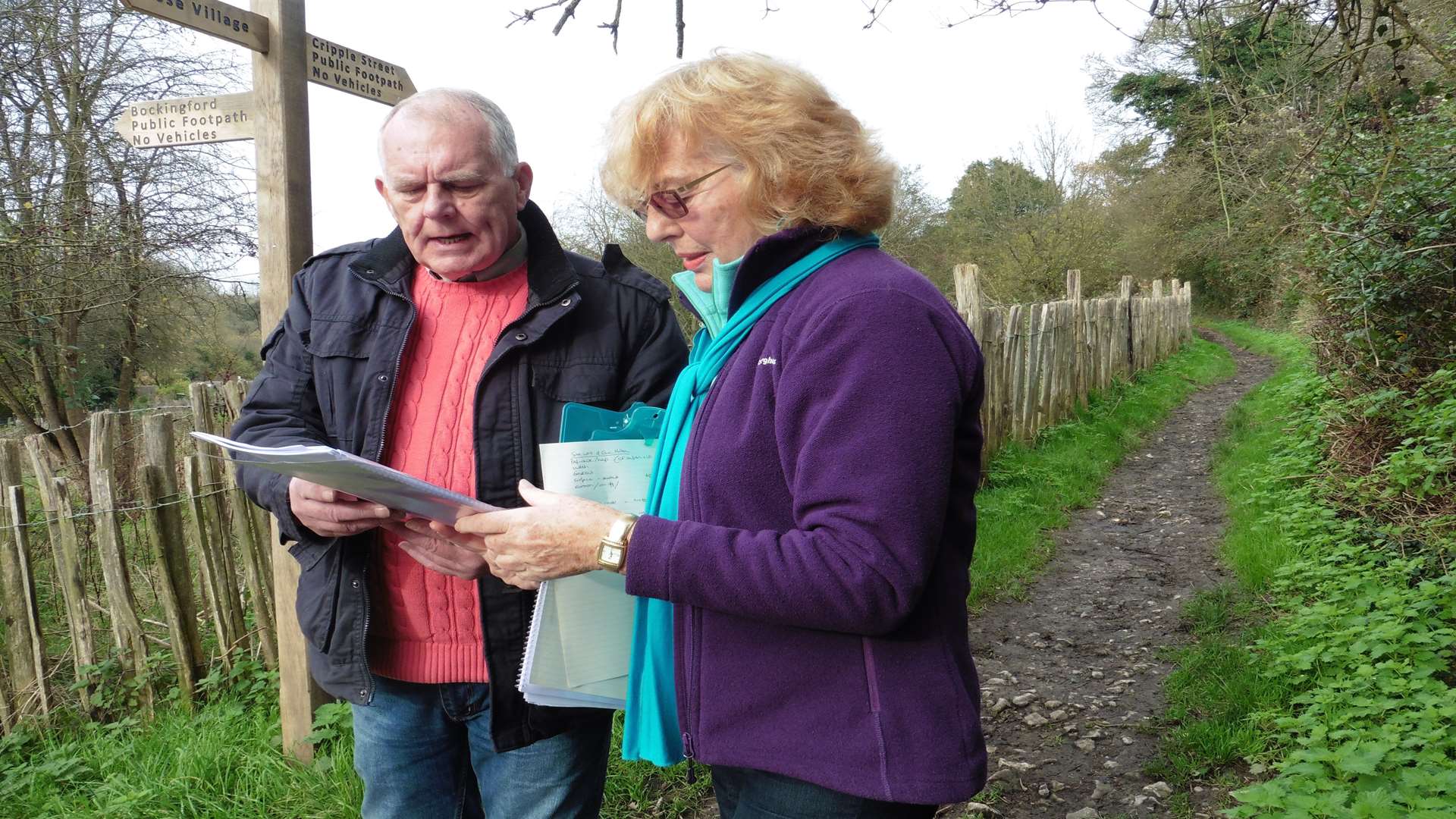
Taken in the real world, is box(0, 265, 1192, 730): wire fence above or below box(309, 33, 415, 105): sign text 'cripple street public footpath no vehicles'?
below

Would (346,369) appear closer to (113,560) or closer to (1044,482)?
(113,560)

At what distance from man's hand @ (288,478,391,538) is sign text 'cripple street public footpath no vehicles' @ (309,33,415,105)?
5.05 ft

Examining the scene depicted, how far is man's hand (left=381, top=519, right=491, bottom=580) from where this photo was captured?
180 centimetres

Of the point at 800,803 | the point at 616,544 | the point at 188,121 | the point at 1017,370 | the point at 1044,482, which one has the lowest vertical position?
the point at 1044,482

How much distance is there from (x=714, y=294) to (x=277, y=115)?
1.97 meters

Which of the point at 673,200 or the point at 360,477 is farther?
the point at 673,200

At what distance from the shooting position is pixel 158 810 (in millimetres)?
2977

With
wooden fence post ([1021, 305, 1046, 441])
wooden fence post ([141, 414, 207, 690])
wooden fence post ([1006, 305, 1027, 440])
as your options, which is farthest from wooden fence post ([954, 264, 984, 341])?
wooden fence post ([141, 414, 207, 690])

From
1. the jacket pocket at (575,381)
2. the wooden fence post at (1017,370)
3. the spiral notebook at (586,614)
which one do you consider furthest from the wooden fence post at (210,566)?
the wooden fence post at (1017,370)

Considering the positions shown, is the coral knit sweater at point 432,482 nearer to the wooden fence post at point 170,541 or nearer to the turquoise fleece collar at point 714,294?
the turquoise fleece collar at point 714,294

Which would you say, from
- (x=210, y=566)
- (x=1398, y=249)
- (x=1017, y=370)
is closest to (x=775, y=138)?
(x=210, y=566)

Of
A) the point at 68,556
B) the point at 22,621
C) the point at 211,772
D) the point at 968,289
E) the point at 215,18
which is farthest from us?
the point at 968,289

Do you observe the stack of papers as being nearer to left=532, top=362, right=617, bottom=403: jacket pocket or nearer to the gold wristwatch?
the gold wristwatch

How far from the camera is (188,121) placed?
2.79 metres
